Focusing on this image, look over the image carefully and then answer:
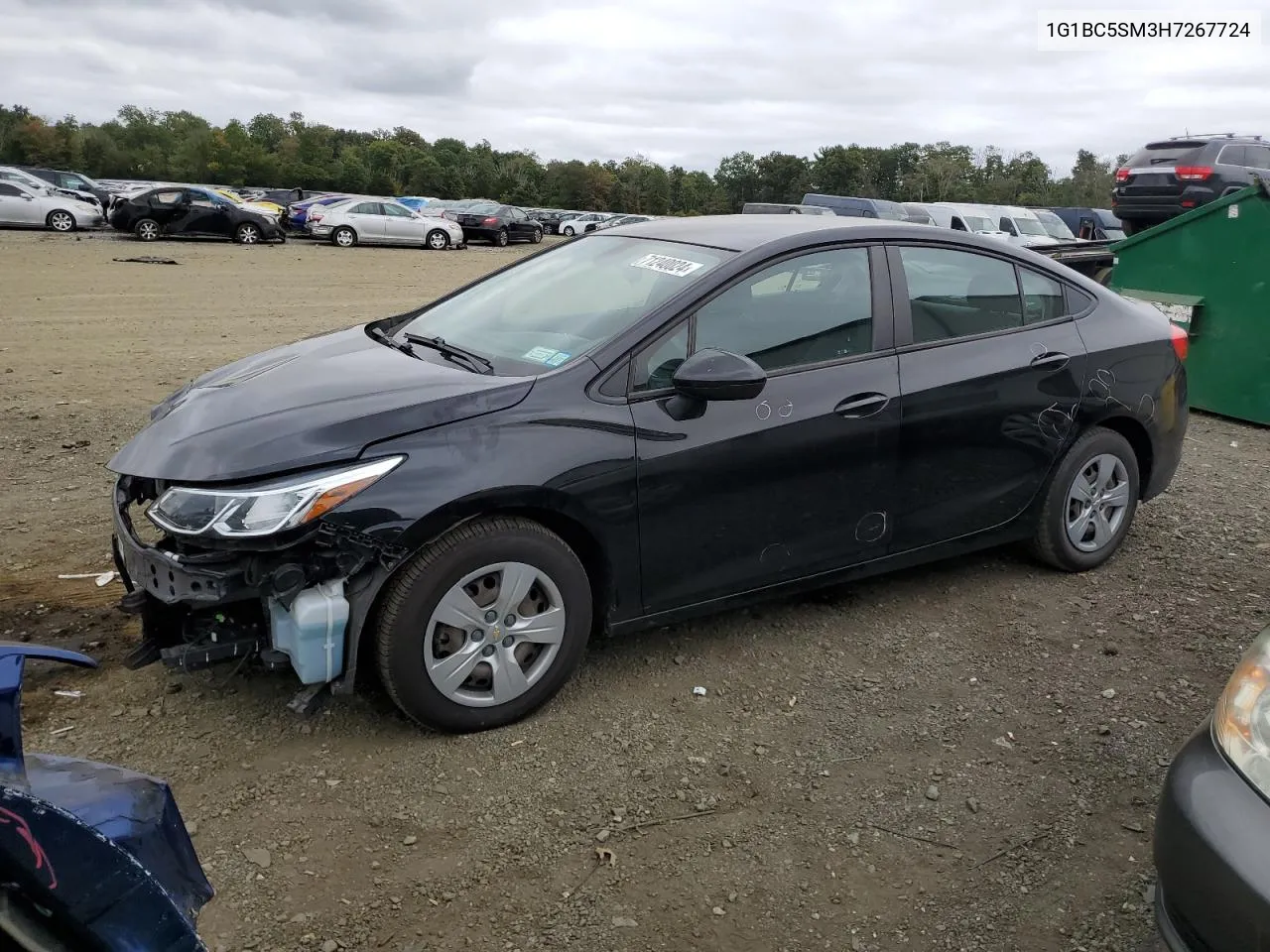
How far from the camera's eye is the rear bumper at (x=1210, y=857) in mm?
1852

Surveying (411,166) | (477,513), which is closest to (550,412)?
(477,513)

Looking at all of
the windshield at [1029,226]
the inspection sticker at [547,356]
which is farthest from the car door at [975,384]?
the windshield at [1029,226]

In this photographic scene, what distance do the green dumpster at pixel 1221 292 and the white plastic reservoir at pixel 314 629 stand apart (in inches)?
281

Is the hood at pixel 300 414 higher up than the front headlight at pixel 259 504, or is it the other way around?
the hood at pixel 300 414

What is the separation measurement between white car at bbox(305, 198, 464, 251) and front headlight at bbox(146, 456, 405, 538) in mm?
24948

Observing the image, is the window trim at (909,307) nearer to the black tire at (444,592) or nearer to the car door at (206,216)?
the black tire at (444,592)

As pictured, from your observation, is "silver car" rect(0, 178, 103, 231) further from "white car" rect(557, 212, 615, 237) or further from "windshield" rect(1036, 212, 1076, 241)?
"windshield" rect(1036, 212, 1076, 241)

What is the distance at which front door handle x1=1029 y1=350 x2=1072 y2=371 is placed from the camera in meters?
4.33

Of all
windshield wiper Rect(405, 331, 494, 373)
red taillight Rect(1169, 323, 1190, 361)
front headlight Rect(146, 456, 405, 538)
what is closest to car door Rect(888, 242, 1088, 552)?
red taillight Rect(1169, 323, 1190, 361)

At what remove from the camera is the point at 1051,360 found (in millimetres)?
4371

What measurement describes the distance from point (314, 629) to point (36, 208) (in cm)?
2615

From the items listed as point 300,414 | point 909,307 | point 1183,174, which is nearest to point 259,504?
point 300,414

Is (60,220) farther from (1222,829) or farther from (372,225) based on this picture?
(1222,829)

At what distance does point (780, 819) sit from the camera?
2.97 meters
